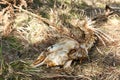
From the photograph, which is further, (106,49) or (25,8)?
(25,8)

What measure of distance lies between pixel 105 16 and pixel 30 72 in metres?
1.15

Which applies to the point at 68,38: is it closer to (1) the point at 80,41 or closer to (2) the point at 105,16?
(1) the point at 80,41

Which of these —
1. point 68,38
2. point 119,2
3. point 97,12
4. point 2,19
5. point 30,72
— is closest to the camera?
point 30,72

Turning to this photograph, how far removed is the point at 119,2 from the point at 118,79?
141cm

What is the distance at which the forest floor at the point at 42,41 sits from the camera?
2203mm

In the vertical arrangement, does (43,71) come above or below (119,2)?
below

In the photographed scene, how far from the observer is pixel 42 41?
2535 millimetres

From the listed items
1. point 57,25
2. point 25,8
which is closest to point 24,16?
point 25,8

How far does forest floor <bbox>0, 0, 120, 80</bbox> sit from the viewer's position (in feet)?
7.23

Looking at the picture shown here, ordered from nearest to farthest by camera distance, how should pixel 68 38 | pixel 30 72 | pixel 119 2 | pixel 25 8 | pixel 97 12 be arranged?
pixel 30 72, pixel 68 38, pixel 25 8, pixel 97 12, pixel 119 2

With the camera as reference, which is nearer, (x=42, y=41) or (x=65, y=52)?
(x=65, y=52)

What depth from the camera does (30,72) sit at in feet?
7.20

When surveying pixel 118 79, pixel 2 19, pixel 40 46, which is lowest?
pixel 118 79

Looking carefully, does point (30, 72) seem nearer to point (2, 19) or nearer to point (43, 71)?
point (43, 71)
